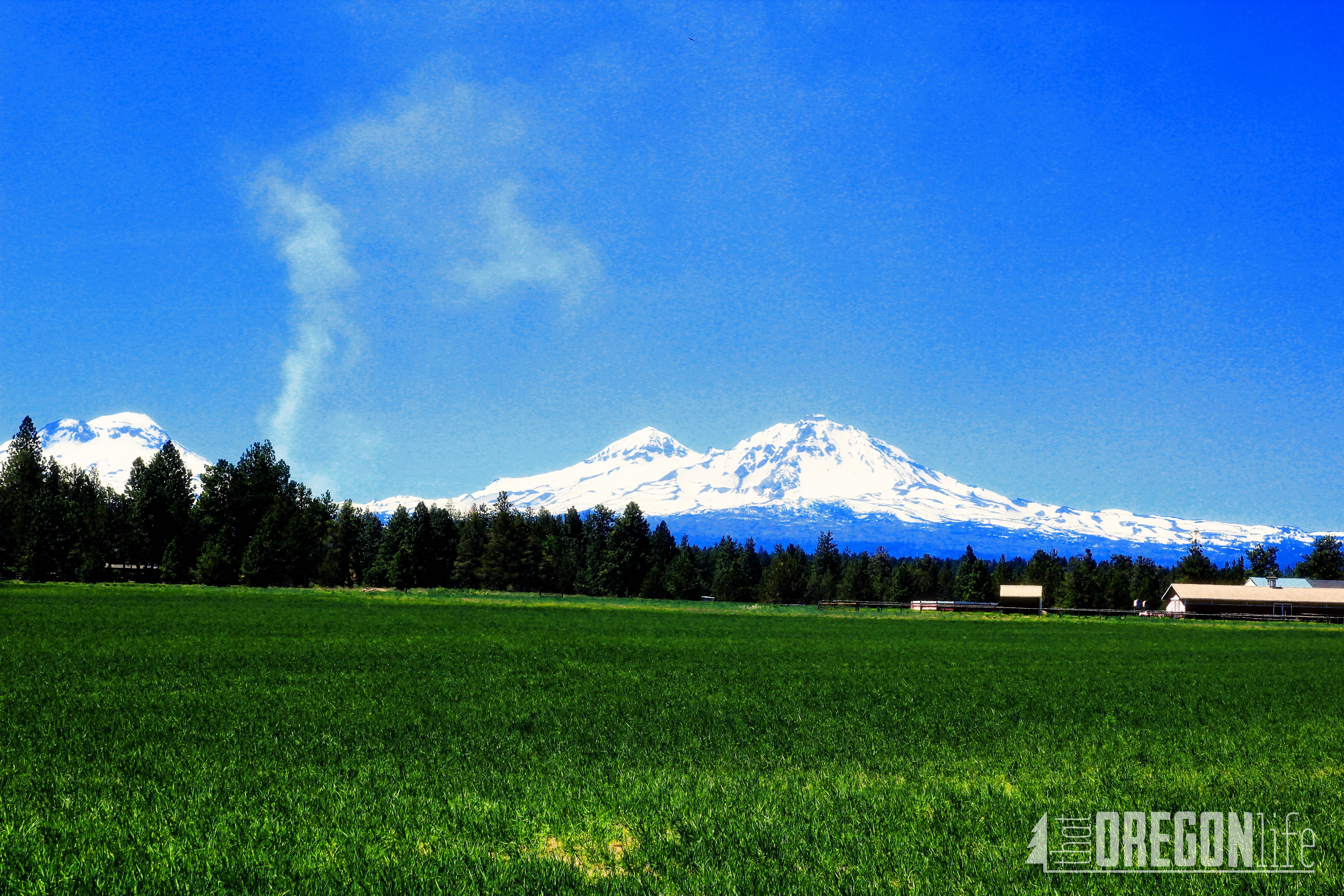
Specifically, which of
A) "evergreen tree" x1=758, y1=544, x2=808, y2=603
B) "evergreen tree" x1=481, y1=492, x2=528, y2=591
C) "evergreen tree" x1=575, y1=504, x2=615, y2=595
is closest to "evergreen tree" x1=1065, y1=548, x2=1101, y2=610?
"evergreen tree" x1=758, y1=544, x2=808, y2=603

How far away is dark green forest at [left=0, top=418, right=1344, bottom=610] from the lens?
410 ft

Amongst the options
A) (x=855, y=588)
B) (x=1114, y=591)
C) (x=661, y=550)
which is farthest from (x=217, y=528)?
(x=1114, y=591)

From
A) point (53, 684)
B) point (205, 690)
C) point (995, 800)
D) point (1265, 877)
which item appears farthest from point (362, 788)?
point (53, 684)

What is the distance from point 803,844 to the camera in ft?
30.9

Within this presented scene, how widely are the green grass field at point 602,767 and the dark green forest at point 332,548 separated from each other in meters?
103

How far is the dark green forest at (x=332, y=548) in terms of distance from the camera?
125 m

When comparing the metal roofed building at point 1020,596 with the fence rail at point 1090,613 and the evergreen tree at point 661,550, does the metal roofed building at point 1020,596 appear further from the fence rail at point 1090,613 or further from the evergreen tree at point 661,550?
the evergreen tree at point 661,550

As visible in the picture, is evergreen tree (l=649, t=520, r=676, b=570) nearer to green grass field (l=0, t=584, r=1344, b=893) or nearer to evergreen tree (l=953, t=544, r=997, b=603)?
evergreen tree (l=953, t=544, r=997, b=603)

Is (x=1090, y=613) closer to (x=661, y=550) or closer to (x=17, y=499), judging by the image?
(x=661, y=550)

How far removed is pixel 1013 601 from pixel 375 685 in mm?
148780

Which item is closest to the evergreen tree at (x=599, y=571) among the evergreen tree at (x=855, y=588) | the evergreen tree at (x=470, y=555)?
the evergreen tree at (x=470, y=555)

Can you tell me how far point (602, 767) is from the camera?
45.6 feet

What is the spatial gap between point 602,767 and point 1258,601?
15305 cm

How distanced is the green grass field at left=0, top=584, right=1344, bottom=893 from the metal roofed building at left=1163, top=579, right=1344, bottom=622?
114 meters
